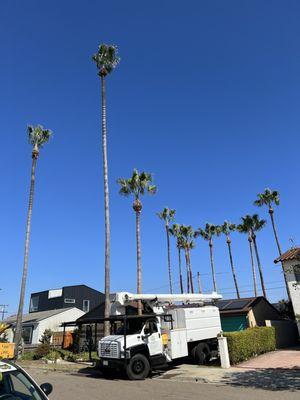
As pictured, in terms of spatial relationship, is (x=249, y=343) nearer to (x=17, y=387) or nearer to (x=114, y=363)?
(x=114, y=363)

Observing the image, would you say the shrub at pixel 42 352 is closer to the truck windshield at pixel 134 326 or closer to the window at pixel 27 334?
the truck windshield at pixel 134 326

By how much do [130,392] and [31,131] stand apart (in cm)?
2572

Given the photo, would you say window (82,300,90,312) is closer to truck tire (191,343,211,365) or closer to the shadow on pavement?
truck tire (191,343,211,365)

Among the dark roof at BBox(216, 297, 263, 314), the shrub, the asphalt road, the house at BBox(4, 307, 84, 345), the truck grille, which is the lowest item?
the asphalt road

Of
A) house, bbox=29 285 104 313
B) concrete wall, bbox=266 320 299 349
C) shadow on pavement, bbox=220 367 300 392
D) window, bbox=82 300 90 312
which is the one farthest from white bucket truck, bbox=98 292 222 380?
window, bbox=82 300 90 312

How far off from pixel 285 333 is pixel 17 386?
76.3ft

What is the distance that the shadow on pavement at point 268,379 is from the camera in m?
12.0

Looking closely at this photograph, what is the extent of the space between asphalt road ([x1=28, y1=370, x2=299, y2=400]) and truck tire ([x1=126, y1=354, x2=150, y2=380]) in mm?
424

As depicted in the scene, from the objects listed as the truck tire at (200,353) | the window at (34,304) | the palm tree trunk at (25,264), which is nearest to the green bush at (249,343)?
the truck tire at (200,353)

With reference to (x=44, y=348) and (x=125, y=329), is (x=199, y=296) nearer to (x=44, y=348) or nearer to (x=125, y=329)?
(x=125, y=329)

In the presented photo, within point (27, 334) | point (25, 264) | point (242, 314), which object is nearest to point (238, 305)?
point (242, 314)

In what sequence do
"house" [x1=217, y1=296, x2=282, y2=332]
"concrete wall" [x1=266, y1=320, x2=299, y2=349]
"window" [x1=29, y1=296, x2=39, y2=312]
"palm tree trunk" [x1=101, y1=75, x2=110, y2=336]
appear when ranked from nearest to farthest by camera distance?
1. "palm tree trunk" [x1=101, y1=75, x2=110, y2=336]
2. "concrete wall" [x1=266, y1=320, x2=299, y2=349]
3. "house" [x1=217, y1=296, x2=282, y2=332]
4. "window" [x1=29, y1=296, x2=39, y2=312]

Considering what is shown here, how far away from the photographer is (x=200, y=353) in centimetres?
1783

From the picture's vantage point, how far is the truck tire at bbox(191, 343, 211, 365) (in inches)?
700
